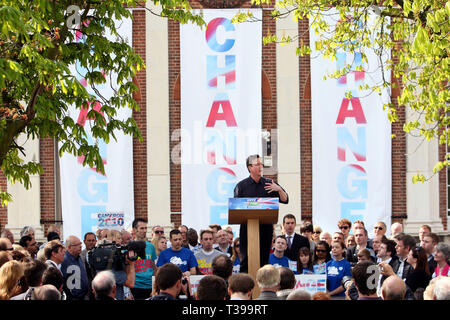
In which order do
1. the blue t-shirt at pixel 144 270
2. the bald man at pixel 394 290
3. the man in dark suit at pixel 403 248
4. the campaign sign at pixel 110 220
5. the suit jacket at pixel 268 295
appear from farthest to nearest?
the campaign sign at pixel 110 220 < the blue t-shirt at pixel 144 270 < the man in dark suit at pixel 403 248 < the suit jacket at pixel 268 295 < the bald man at pixel 394 290

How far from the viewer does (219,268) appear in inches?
340

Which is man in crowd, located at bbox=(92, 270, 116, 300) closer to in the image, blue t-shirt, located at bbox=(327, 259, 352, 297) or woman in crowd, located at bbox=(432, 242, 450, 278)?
blue t-shirt, located at bbox=(327, 259, 352, 297)

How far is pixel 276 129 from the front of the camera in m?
18.9

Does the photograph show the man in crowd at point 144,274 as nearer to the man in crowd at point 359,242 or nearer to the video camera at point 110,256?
the video camera at point 110,256

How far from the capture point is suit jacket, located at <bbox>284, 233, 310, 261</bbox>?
1131 cm

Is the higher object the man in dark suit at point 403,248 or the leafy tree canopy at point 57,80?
the leafy tree canopy at point 57,80

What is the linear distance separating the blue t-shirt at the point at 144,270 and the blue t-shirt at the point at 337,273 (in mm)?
2884

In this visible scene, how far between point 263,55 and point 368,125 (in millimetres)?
3333

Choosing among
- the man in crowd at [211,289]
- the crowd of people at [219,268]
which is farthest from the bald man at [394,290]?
the man in crowd at [211,289]

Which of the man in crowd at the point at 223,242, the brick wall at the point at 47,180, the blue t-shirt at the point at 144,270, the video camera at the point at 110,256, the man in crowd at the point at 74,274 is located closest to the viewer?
the video camera at the point at 110,256

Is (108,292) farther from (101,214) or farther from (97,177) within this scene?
(97,177)

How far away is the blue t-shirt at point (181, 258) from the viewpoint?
11.1 m
